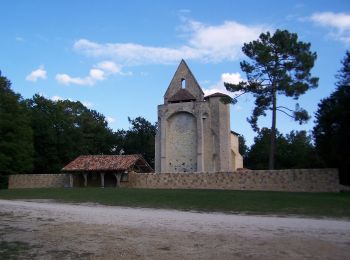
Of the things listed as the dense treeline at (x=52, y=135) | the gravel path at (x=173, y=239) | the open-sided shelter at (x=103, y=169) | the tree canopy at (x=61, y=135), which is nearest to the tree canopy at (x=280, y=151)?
the dense treeline at (x=52, y=135)

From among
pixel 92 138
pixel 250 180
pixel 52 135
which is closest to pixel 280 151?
pixel 92 138

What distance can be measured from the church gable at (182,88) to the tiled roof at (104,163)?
11433 millimetres

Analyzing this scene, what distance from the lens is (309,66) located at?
127 ft

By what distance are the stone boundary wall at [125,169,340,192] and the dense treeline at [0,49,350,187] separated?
1607 mm

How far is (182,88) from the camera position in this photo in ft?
199

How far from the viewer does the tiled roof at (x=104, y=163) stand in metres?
48.8

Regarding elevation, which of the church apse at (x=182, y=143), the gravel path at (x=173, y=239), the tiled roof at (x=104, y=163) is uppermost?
the church apse at (x=182, y=143)

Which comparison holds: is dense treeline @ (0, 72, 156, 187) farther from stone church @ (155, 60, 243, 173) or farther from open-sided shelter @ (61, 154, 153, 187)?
stone church @ (155, 60, 243, 173)

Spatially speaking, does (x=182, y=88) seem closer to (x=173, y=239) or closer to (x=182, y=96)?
(x=182, y=96)

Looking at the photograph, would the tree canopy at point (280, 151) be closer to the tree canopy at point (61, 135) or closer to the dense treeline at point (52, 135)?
the dense treeline at point (52, 135)

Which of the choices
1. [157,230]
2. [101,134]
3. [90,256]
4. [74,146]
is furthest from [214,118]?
[90,256]

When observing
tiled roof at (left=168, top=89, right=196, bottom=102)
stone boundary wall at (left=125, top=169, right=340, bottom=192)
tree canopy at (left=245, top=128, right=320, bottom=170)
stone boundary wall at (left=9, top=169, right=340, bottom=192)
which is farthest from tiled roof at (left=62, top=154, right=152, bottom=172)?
tree canopy at (left=245, top=128, right=320, bottom=170)

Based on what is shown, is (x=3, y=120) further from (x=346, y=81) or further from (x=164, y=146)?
(x=346, y=81)

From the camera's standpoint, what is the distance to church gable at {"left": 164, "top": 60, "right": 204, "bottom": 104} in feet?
194
